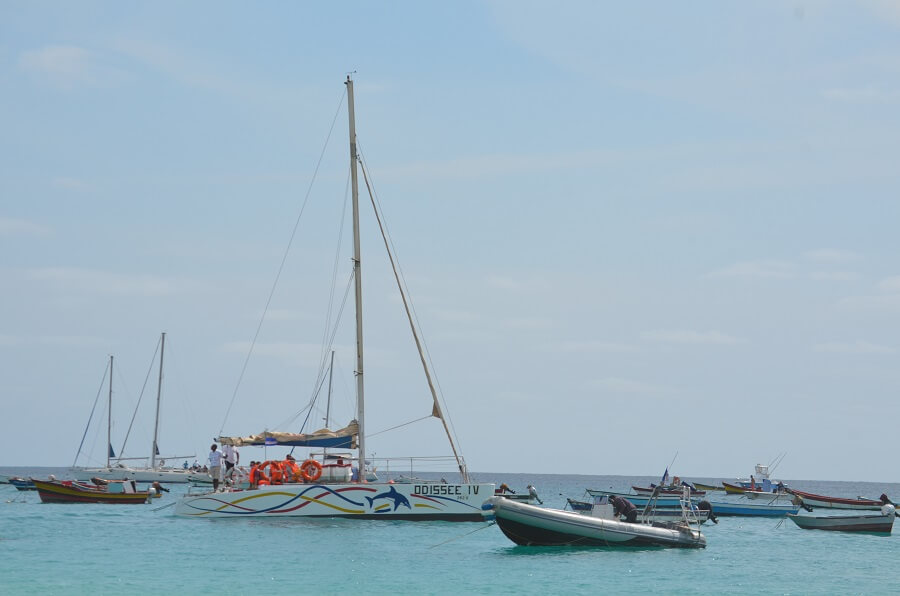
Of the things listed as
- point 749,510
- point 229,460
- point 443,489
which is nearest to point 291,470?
point 229,460

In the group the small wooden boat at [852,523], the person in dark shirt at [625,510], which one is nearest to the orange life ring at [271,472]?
the person in dark shirt at [625,510]

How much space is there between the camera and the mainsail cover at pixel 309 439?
3759cm

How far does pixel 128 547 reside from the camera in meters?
31.9

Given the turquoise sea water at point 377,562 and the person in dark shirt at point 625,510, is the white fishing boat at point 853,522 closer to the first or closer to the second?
the turquoise sea water at point 377,562

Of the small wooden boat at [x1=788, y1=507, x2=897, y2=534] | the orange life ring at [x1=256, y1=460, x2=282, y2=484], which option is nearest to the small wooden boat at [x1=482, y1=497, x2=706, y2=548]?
the orange life ring at [x1=256, y1=460, x2=282, y2=484]

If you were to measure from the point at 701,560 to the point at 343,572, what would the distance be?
11.4 metres

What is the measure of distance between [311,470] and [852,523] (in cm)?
2445

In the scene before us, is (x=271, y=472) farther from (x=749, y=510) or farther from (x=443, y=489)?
(x=749, y=510)

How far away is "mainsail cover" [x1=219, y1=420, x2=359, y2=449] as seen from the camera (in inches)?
1480

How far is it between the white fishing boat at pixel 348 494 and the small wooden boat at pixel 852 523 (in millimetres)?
17995

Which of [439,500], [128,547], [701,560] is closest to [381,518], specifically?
[439,500]

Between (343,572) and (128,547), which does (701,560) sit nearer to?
(343,572)

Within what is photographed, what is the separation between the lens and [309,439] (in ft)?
124

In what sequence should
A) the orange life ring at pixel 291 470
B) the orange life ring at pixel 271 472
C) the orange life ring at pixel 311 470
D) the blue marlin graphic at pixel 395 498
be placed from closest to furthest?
1. the blue marlin graphic at pixel 395 498
2. the orange life ring at pixel 311 470
3. the orange life ring at pixel 291 470
4. the orange life ring at pixel 271 472
